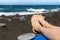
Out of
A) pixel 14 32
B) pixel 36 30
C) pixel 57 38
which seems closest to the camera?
pixel 57 38

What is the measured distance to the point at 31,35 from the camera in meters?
4.96

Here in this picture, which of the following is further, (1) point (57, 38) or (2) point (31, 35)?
(2) point (31, 35)

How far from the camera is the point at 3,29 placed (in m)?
7.17

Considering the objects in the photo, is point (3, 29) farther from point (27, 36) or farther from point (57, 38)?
point (57, 38)

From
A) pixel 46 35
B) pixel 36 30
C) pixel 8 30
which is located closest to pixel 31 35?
pixel 36 30

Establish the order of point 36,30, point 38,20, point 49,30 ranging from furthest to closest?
point 38,20, point 36,30, point 49,30

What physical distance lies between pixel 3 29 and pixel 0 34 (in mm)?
721

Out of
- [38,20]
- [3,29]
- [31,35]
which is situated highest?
[38,20]

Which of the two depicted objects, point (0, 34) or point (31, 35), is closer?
point (31, 35)

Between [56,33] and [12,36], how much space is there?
115 inches

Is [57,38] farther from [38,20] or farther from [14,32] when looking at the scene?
[14,32]

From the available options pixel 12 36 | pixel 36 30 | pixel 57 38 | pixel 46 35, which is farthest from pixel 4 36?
pixel 57 38

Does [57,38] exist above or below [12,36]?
above

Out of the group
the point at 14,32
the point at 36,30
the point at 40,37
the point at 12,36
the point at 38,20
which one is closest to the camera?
the point at 40,37
